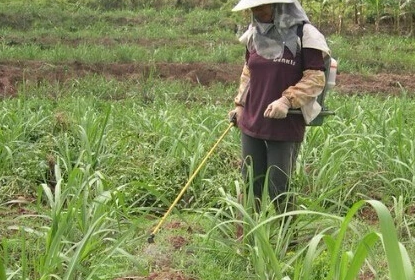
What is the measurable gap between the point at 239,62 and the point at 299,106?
32.5 ft

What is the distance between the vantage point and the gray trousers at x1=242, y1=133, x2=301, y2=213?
3977 mm

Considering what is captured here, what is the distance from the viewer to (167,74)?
1186cm

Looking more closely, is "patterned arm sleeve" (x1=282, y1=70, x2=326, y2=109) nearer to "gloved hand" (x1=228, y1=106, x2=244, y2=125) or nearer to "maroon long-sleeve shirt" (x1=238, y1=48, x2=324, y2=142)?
"maroon long-sleeve shirt" (x1=238, y1=48, x2=324, y2=142)

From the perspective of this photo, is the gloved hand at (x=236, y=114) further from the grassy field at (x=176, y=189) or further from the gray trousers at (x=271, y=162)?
the grassy field at (x=176, y=189)

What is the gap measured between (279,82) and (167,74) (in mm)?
8042

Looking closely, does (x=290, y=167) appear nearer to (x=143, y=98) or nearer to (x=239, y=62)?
(x=143, y=98)

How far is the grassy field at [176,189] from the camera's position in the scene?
10.4 ft

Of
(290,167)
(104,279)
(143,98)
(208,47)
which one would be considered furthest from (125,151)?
(208,47)

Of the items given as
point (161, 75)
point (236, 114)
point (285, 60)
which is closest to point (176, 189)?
point (236, 114)

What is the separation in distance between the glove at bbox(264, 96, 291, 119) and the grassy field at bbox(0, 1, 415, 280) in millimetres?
441

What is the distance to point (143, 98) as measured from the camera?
920cm

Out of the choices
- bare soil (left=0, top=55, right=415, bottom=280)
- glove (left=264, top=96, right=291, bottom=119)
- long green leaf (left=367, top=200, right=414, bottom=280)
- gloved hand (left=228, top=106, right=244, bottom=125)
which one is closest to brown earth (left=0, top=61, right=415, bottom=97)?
bare soil (left=0, top=55, right=415, bottom=280)

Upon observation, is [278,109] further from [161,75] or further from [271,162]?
[161,75]

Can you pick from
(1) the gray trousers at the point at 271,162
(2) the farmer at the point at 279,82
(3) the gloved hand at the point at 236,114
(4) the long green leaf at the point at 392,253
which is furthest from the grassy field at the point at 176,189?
(3) the gloved hand at the point at 236,114
